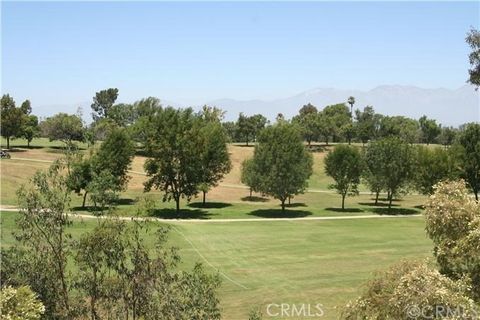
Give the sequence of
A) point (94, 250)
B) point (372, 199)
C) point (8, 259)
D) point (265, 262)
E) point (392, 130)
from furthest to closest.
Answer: point (392, 130) < point (372, 199) < point (265, 262) < point (8, 259) < point (94, 250)

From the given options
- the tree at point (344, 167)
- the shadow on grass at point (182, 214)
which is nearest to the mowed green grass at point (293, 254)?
the shadow on grass at point (182, 214)

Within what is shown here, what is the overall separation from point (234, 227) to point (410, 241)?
17.9m

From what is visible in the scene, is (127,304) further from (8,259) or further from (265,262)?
(265,262)

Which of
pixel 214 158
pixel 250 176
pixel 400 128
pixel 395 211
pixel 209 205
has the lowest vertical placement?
pixel 209 205

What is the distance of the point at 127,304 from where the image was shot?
14125 mm

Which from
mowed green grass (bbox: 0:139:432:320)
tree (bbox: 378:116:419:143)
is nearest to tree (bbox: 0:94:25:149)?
mowed green grass (bbox: 0:139:432:320)

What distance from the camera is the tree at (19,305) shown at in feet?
40.9

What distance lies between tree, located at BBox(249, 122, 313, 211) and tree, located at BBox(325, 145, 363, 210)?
445 centimetres

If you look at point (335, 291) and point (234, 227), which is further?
point (234, 227)

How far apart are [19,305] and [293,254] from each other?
3175 centimetres

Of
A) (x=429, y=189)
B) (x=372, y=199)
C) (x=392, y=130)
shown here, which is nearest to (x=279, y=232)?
(x=429, y=189)

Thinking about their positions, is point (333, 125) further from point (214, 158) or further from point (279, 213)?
point (279, 213)

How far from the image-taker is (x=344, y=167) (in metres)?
71.7

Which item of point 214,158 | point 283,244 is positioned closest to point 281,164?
point 214,158
